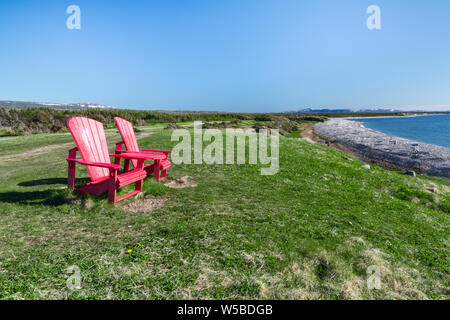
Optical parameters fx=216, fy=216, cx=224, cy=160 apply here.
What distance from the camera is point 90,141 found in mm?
5223

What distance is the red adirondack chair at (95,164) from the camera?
179 inches

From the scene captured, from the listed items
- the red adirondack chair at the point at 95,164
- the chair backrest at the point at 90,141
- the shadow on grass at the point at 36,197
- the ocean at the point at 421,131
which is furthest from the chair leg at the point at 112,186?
the ocean at the point at 421,131

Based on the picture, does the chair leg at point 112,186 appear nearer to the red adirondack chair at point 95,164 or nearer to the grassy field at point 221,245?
the red adirondack chair at point 95,164

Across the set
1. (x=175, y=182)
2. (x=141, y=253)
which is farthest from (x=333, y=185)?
(x=141, y=253)

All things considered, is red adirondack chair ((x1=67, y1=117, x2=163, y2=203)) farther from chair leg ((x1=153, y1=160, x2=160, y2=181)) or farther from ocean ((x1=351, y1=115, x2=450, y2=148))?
ocean ((x1=351, y1=115, x2=450, y2=148))

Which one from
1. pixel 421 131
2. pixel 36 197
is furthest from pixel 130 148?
pixel 421 131

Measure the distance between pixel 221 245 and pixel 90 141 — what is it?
4106 mm

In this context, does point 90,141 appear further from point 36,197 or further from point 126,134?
point 36,197

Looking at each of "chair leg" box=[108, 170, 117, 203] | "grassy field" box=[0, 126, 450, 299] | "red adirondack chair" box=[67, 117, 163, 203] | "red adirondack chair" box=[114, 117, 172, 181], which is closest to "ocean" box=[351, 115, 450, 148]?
"grassy field" box=[0, 126, 450, 299]

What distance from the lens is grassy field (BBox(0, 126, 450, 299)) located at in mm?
2529

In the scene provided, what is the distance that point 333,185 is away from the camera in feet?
23.2

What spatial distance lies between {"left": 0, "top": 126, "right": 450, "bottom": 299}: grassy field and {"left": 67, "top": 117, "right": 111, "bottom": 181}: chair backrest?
0.75m

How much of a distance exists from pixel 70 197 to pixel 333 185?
734 cm
